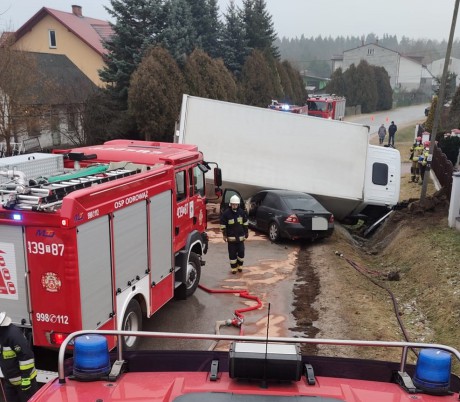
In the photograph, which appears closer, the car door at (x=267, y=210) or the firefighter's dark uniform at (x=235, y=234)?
the firefighter's dark uniform at (x=235, y=234)

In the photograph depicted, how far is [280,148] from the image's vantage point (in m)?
14.6

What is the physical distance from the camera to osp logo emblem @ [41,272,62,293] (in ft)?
15.4

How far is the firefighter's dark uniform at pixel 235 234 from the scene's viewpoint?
982 centimetres

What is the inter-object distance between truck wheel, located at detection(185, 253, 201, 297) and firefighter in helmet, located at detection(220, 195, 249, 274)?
1.58 metres

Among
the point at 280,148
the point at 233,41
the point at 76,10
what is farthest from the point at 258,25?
the point at 280,148

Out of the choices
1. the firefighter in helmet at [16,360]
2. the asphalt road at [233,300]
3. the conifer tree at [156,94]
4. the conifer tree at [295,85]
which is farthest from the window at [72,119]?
the conifer tree at [295,85]

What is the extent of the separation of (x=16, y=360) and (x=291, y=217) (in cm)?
835

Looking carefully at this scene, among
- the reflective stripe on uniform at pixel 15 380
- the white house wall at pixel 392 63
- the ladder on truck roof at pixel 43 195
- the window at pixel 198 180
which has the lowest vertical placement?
the reflective stripe on uniform at pixel 15 380

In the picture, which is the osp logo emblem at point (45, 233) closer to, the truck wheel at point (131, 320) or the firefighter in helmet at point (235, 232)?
the truck wheel at point (131, 320)

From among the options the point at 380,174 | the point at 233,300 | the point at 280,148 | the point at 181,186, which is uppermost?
the point at 181,186

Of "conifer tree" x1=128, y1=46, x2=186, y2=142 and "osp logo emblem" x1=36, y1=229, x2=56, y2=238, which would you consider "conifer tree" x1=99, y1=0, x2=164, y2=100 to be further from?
"osp logo emblem" x1=36, y1=229, x2=56, y2=238

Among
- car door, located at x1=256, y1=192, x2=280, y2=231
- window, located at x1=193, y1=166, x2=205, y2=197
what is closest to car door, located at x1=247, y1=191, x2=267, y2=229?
car door, located at x1=256, y1=192, x2=280, y2=231

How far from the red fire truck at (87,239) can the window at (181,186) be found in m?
0.05

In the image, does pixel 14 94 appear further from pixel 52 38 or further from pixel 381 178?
pixel 52 38
